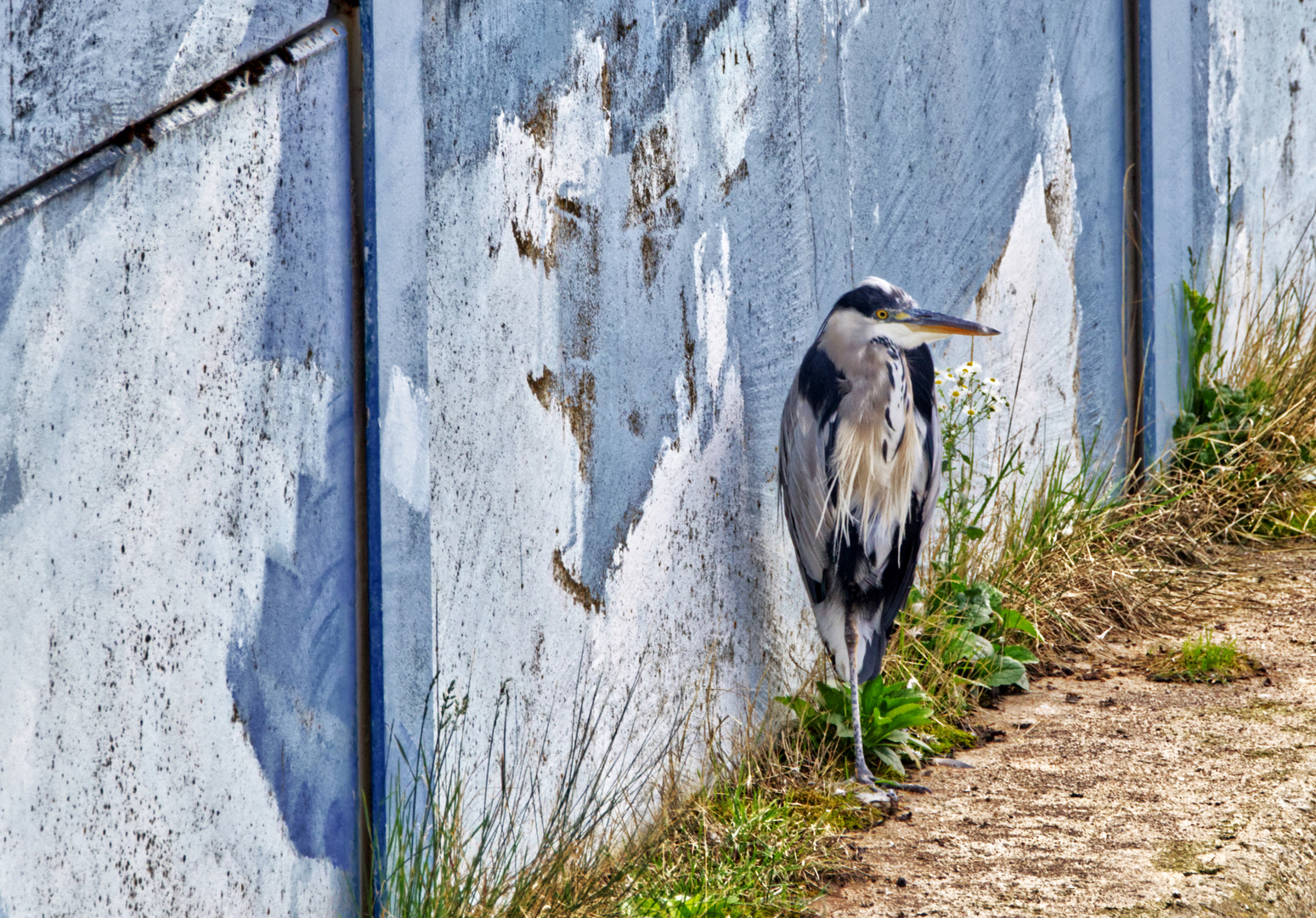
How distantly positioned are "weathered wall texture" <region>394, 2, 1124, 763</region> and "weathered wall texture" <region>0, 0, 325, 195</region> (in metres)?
0.36

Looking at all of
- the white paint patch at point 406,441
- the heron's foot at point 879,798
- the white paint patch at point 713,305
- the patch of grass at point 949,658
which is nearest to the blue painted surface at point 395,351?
the white paint patch at point 406,441

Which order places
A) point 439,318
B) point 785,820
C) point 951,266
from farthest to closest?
point 951,266 → point 785,820 → point 439,318

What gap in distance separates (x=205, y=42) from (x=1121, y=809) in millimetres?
2326

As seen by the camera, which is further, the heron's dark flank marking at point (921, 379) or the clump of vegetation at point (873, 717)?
the clump of vegetation at point (873, 717)

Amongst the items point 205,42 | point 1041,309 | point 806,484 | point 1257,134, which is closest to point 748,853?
point 806,484

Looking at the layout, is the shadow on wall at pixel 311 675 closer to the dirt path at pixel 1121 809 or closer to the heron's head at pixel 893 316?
the dirt path at pixel 1121 809

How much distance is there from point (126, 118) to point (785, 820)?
181cm

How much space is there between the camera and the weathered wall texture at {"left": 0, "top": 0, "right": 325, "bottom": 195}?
1657mm

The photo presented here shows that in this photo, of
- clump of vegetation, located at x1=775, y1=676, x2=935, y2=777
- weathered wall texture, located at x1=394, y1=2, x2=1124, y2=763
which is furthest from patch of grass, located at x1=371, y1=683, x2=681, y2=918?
clump of vegetation, located at x1=775, y1=676, x2=935, y2=777

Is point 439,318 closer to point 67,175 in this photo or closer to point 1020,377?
point 67,175

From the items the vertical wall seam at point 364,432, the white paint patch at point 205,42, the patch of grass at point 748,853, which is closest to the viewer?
the white paint patch at point 205,42

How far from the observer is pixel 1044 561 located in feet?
13.2

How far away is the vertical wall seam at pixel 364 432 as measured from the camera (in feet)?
6.78

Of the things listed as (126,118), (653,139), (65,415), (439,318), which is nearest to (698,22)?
(653,139)
